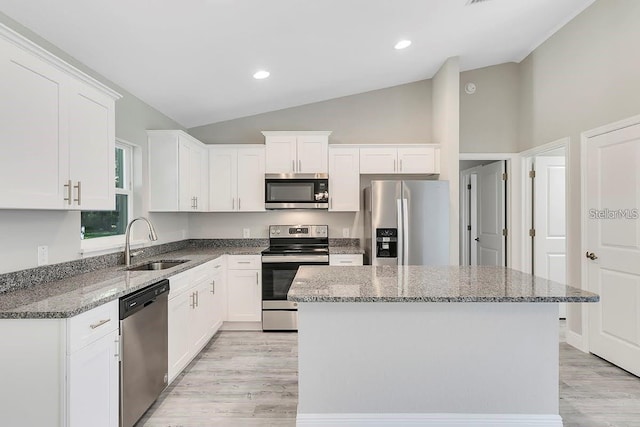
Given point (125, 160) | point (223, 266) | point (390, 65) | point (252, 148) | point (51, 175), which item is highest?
point (390, 65)

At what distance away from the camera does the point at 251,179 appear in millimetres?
4230

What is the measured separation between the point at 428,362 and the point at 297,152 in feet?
9.23

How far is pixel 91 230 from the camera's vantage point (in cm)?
280

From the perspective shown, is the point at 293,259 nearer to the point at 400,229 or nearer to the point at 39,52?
the point at 400,229

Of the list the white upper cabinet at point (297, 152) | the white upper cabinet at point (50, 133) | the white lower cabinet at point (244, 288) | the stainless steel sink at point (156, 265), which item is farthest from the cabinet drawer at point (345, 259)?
the white upper cabinet at point (50, 133)

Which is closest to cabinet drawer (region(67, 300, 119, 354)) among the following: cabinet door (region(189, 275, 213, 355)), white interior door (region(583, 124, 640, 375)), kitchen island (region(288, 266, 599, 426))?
kitchen island (region(288, 266, 599, 426))

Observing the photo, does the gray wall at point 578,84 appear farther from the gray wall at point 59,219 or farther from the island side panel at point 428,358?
the gray wall at point 59,219

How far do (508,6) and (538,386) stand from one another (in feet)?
9.96

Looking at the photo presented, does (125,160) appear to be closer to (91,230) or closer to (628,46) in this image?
(91,230)

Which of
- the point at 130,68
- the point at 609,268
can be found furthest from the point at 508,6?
the point at 130,68

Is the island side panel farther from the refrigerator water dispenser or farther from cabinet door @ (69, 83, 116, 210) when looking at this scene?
the refrigerator water dispenser

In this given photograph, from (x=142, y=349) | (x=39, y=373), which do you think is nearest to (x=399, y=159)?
(x=142, y=349)

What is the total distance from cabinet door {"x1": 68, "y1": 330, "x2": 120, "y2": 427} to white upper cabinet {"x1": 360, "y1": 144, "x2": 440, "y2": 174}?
316 centimetres

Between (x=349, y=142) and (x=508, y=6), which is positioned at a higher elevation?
(x=508, y=6)
